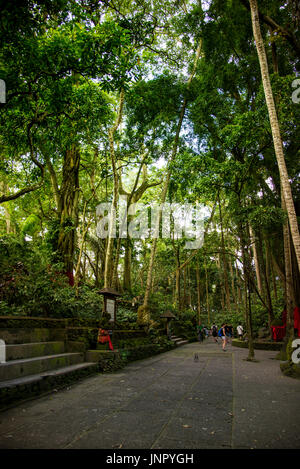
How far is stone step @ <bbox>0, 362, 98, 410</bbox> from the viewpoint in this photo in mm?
4145

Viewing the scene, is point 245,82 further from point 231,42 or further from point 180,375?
point 180,375

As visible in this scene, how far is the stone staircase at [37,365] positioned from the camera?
14.6 feet

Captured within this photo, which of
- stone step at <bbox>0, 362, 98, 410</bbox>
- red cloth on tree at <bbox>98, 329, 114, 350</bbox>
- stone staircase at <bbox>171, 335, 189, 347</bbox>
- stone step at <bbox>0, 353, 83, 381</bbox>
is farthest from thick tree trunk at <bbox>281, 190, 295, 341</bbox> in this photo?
stone staircase at <bbox>171, 335, 189, 347</bbox>

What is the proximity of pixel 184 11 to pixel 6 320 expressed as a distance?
17.6m

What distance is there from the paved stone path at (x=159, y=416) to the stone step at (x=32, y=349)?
1.24m

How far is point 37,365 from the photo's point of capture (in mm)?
5395

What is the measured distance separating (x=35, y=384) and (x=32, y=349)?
1408 mm

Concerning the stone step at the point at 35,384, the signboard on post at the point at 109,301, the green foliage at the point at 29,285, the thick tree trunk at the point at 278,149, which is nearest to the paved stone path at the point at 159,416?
the stone step at the point at 35,384

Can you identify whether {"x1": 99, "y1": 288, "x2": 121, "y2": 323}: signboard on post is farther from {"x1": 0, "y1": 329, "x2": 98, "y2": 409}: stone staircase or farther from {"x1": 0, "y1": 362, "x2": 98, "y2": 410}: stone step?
{"x1": 0, "y1": 362, "x2": 98, "y2": 410}: stone step

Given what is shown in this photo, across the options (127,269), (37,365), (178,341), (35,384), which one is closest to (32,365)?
(37,365)

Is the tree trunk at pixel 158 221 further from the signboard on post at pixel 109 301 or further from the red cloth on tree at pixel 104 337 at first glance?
the red cloth on tree at pixel 104 337

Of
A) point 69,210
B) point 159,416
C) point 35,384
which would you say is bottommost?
point 159,416

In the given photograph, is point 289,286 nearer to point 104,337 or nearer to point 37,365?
point 104,337

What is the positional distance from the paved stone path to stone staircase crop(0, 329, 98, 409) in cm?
24
